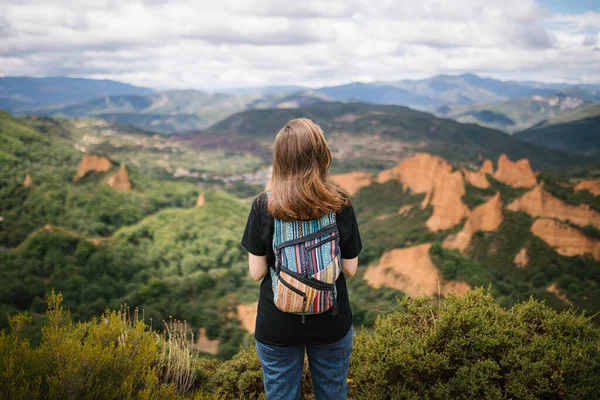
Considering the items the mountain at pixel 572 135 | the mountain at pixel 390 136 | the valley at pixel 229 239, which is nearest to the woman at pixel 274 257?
the valley at pixel 229 239

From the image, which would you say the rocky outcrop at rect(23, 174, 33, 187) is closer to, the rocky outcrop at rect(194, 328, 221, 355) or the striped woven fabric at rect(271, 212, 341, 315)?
the rocky outcrop at rect(194, 328, 221, 355)

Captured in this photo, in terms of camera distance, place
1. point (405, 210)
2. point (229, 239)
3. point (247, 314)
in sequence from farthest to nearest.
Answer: point (405, 210) → point (229, 239) → point (247, 314)

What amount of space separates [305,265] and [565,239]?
28.9 metres

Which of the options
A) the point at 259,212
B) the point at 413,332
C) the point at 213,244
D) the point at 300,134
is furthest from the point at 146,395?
the point at 213,244

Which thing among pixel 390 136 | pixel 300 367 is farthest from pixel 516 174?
pixel 390 136

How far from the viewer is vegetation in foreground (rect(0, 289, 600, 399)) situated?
8.39 feet

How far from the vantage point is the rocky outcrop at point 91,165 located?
48.0m

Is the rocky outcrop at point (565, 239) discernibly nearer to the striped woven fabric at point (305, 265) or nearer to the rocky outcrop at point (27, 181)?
the striped woven fabric at point (305, 265)

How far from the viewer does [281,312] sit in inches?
93.8

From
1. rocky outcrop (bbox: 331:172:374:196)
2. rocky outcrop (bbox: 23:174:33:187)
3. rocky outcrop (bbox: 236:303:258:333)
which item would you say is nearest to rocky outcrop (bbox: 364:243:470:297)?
rocky outcrop (bbox: 236:303:258:333)

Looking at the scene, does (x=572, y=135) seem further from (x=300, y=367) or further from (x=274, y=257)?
(x=274, y=257)

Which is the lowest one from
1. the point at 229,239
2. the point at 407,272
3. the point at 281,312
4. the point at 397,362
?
the point at 229,239

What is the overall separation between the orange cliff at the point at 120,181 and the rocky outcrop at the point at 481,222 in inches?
1504

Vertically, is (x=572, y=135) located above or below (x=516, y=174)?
above
